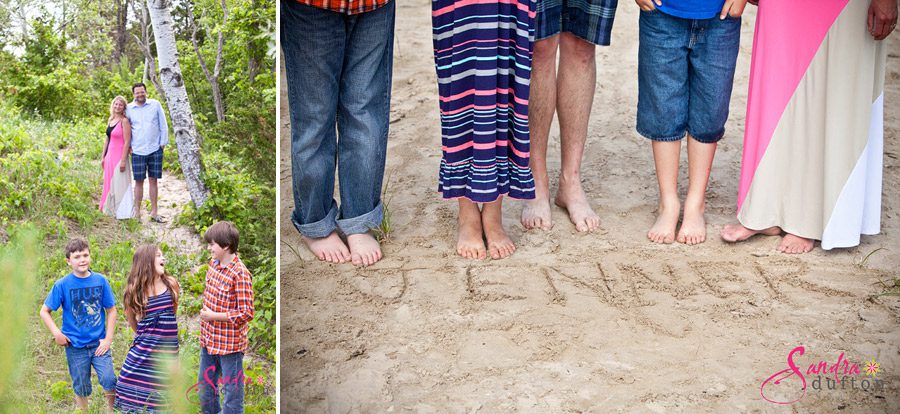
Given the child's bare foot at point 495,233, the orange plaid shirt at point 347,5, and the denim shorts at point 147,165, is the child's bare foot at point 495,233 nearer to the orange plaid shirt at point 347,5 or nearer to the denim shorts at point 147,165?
the orange plaid shirt at point 347,5

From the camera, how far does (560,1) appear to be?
12.3 feet

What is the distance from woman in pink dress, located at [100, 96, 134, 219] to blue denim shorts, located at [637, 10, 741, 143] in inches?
89.1

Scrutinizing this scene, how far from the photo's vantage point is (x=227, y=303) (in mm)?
2252

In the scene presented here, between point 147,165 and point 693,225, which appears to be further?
point 693,225

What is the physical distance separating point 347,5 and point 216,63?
1.05m

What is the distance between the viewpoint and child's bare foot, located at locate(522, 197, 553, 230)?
402 centimetres

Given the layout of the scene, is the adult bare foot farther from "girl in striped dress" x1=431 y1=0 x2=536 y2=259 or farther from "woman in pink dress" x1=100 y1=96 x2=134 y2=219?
"woman in pink dress" x1=100 y1=96 x2=134 y2=219

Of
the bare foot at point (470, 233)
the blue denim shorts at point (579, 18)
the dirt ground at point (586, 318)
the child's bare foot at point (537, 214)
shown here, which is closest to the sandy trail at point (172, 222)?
the dirt ground at point (586, 318)

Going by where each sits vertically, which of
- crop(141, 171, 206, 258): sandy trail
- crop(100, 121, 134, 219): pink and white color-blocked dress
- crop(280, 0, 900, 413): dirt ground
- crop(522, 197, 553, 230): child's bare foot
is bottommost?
crop(280, 0, 900, 413): dirt ground

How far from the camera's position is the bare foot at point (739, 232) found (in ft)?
12.6

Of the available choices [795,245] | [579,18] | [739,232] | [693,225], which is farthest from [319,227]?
[795,245]

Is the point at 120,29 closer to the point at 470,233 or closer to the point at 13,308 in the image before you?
the point at 13,308

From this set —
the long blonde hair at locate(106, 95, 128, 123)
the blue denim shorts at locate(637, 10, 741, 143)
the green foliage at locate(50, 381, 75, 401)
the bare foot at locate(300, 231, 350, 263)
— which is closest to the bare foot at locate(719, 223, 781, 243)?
the blue denim shorts at locate(637, 10, 741, 143)

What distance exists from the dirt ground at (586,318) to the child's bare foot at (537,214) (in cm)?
5
